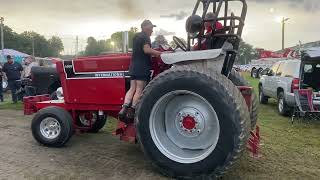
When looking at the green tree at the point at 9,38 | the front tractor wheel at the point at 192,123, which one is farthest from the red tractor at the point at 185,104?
the green tree at the point at 9,38

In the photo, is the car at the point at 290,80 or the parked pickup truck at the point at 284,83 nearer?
the car at the point at 290,80

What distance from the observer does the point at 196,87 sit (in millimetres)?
5746

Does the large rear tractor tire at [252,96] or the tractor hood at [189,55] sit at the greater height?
the tractor hood at [189,55]

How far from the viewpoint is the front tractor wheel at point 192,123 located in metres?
5.51

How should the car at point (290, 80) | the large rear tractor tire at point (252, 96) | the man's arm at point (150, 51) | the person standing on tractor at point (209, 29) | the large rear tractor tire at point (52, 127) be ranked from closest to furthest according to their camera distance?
1. the man's arm at point (150, 51)
2. the person standing on tractor at point (209, 29)
3. the large rear tractor tire at point (252, 96)
4. the large rear tractor tire at point (52, 127)
5. the car at point (290, 80)

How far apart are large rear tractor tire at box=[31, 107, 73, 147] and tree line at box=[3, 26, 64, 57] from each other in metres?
70.3

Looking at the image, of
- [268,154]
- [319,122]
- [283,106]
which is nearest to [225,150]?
[268,154]

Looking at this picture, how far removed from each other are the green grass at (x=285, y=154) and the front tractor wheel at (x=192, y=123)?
1.88ft

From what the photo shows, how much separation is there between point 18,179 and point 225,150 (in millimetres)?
2727

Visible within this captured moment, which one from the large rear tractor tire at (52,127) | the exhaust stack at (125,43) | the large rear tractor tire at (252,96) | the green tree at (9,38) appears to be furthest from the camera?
the green tree at (9,38)

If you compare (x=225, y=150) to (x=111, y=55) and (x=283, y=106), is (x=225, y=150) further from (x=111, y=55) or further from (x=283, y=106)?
(x=283, y=106)

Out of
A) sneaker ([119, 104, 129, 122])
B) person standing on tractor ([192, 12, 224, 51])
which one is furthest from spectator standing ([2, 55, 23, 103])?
person standing on tractor ([192, 12, 224, 51])

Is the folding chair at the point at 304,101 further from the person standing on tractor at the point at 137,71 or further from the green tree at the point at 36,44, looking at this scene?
the green tree at the point at 36,44

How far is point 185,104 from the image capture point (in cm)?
618
